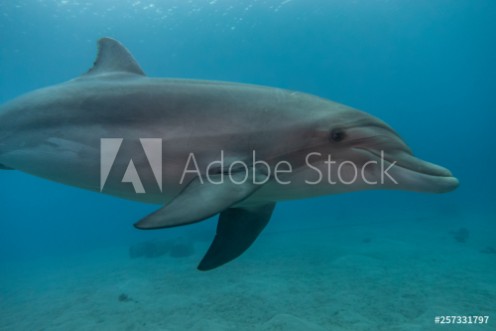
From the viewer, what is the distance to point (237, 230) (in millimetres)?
4516

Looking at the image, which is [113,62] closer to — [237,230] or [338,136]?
[237,230]

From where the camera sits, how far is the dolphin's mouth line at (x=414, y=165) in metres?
3.03

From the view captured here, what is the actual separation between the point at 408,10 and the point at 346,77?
94.0 ft

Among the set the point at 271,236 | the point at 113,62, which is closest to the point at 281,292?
the point at 113,62

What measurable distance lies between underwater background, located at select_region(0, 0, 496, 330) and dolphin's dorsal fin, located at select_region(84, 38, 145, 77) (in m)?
5.29

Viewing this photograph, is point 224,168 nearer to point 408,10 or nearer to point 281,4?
point 281,4

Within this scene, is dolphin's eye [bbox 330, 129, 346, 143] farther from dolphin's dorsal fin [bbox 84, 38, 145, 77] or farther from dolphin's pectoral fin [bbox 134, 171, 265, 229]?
dolphin's dorsal fin [bbox 84, 38, 145, 77]

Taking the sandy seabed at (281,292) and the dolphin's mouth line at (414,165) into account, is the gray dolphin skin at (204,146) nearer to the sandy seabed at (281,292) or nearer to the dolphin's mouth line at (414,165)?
the dolphin's mouth line at (414,165)

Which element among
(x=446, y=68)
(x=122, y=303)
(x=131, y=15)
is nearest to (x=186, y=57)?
(x=131, y=15)

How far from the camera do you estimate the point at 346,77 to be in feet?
236

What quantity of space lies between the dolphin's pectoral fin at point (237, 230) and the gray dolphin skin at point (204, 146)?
0.08 feet

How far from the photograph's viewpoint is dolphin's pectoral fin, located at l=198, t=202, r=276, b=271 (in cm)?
437

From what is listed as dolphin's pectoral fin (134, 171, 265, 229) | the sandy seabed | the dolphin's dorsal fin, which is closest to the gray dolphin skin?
dolphin's pectoral fin (134, 171, 265, 229)

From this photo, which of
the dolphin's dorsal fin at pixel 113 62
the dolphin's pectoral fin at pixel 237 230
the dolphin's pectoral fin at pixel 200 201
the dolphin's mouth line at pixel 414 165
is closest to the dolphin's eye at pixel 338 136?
the dolphin's mouth line at pixel 414 165
